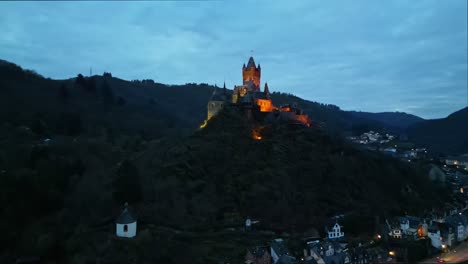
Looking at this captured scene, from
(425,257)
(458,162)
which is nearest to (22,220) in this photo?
(425,257)

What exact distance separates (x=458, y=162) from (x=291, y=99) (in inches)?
3055

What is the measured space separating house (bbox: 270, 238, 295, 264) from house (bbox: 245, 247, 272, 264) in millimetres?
602

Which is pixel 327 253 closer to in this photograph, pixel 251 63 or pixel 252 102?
pixel 252 102

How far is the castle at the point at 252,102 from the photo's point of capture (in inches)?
2340

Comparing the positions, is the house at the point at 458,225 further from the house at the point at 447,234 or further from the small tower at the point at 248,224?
the small tower at the point at 248,224

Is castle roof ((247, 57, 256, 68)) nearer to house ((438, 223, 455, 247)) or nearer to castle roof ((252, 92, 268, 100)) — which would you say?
castle roof ((252, 92, 268, 100))

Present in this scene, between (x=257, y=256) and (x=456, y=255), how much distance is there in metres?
21.6

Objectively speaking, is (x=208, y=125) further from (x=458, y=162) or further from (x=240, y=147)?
(x=458, y=162)

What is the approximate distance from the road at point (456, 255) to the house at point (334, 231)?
8532 millimetres

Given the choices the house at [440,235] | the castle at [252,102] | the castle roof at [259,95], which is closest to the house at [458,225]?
the house at [440,235]

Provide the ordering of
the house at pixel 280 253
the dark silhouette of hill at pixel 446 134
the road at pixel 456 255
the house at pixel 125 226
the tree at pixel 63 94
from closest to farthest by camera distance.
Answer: the house at pixel 280 253
the house at pixel 125 226
the road at pixel 456 255
the tree at pixel 63 94
the dark silhouette of hill at pixel 446 134

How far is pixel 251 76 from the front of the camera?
222 ft

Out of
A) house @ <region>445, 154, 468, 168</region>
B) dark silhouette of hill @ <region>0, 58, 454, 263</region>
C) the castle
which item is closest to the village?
dark silhouette of hill @ <region>0, 58, 454, 263</region>

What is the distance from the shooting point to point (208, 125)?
2152 inches
